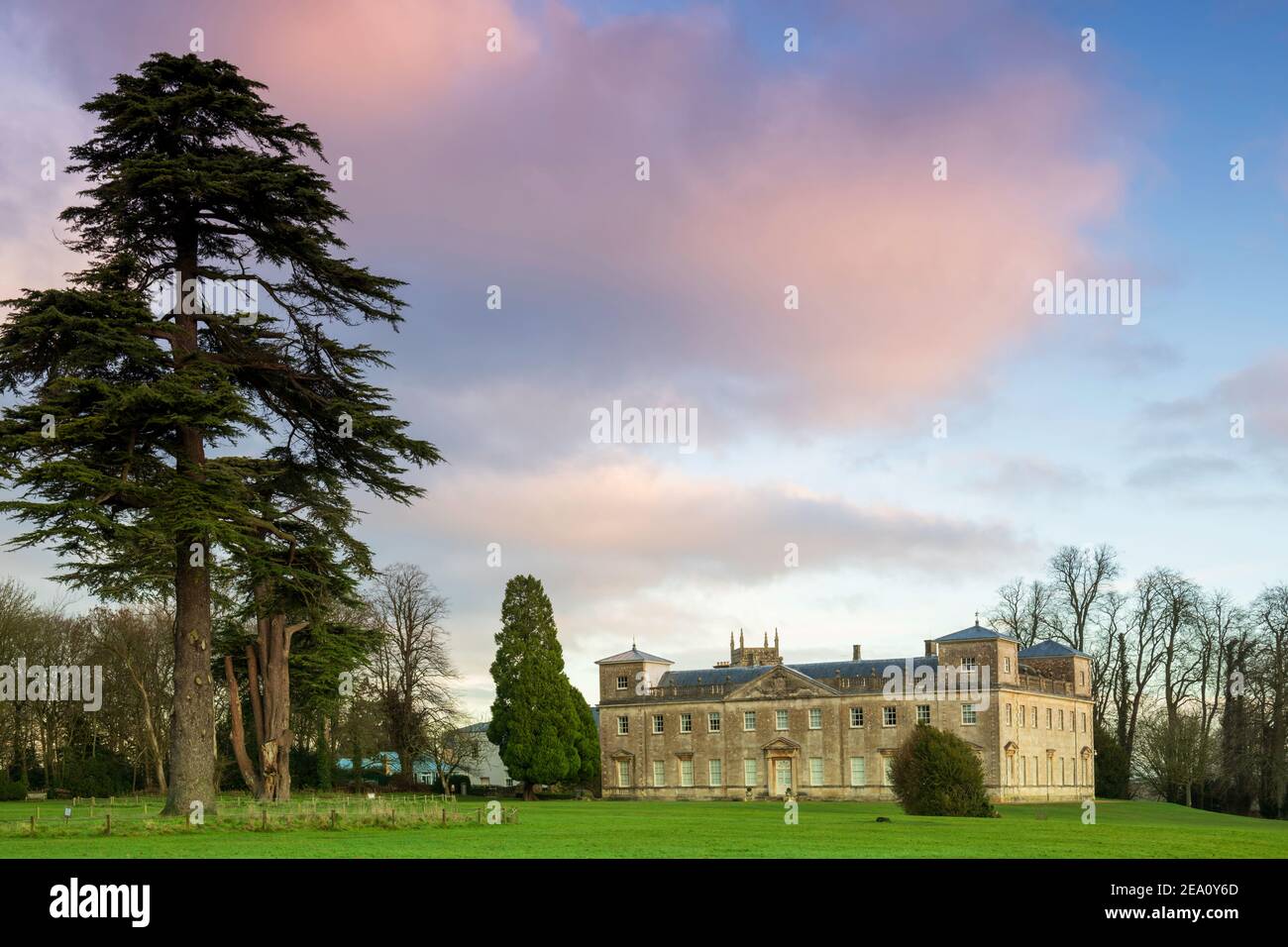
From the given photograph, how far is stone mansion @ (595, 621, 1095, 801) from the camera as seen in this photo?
66.3 metres

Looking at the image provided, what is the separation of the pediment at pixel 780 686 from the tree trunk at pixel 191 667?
46958mm

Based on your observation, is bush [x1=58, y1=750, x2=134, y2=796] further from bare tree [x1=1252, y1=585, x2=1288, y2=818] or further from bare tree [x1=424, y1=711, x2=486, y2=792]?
bare tree [x1=1252, y1=585, x2=1288, y2=818]

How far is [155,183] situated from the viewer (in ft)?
87.8

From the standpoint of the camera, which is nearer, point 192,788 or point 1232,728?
point 192,788

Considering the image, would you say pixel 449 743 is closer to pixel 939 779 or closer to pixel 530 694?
pixel 530 694

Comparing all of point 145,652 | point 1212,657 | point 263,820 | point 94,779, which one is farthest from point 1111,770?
point 263,820

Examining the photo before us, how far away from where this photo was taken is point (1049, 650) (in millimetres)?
72062

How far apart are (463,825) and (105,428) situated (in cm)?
1068

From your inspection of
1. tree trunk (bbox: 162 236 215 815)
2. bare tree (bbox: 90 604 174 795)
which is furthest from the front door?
tree trunk (bbox: 162 236 215 815)

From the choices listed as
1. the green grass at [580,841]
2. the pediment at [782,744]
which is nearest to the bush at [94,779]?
the green grass at [580,841]
